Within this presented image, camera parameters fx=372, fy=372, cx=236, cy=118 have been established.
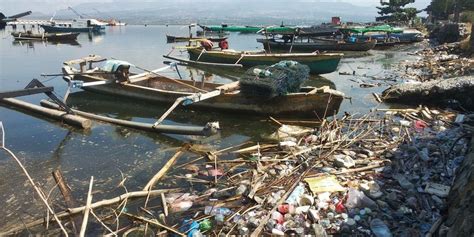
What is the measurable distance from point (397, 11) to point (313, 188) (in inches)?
2317

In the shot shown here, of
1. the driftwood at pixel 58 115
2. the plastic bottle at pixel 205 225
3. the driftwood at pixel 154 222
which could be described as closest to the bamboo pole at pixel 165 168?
the driftwood at pixel 154 222

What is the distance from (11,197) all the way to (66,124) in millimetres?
4612

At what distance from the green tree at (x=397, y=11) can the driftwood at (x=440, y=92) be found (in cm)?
4754

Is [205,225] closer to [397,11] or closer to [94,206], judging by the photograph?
[94,206]

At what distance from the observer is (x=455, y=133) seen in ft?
28.5

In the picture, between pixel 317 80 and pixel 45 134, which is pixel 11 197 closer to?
pixel 45 134

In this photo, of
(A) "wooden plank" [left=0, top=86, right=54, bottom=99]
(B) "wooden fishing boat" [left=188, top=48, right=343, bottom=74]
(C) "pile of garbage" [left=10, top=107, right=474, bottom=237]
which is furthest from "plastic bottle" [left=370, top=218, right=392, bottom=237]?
(B) "wooden fishing boat" [left=188, top=48, right=343, bottom=74]

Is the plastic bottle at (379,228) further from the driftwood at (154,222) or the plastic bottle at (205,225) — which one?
the driftwood at (154,222)

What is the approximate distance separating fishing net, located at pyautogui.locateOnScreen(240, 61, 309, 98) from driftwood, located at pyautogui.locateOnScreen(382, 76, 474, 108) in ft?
13.4

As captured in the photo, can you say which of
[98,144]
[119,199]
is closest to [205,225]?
[119,199]

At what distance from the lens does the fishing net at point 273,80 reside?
35.0ft

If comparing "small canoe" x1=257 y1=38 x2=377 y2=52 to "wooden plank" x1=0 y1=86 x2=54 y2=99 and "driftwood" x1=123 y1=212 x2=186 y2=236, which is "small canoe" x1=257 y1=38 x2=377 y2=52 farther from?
"driftwood" x1=123 y1=212 x2=186 y2=236

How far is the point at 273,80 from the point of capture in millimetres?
10633

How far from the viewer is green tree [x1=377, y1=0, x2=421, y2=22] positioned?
55.0 m
